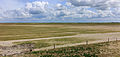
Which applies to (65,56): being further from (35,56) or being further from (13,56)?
(13,56)

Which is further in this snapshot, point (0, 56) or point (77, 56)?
point (0, 56)

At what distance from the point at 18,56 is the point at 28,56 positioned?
65.1 inches

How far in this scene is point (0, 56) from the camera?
19000mm

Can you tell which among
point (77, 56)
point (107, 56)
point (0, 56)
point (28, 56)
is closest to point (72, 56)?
point (77, 56)

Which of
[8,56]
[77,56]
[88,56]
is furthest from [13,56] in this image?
[88,56]

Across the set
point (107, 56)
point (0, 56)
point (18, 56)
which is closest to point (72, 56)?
point (107, 56)

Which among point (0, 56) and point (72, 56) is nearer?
point (72, 56)

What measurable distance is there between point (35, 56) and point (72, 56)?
18.5 ft

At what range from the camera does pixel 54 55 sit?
1839 centimetres

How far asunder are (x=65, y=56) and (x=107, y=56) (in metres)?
6.39

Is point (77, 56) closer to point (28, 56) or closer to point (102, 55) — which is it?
point (102, 55)

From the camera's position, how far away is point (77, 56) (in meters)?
17.8

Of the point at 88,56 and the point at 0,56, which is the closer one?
the point at 88,56

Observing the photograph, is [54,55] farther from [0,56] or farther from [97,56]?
[0,56]
